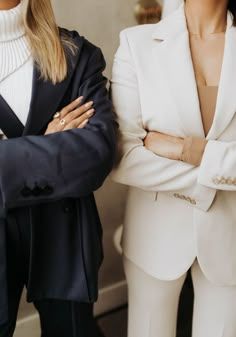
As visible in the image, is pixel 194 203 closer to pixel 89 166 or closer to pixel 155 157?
pixel 155 157

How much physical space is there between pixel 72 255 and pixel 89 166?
28cm

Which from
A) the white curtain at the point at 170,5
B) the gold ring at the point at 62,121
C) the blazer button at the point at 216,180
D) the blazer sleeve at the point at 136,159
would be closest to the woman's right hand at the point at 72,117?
the gold ring at the point at 62,121

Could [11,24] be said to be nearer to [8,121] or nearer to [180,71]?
[8,121]

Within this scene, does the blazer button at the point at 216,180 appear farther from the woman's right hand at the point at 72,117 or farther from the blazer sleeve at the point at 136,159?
the woman's right hand at the point at 72,117

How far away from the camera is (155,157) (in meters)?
1.14

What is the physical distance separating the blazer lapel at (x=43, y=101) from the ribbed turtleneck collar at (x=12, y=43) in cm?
5

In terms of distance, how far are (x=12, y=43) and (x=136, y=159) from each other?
0.42 metres

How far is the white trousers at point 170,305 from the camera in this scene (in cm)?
128

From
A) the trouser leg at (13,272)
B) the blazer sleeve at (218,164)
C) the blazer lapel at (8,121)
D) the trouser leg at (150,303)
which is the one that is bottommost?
the trouser leg at (150,303)

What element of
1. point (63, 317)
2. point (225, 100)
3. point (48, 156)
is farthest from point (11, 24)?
point (63, 317)

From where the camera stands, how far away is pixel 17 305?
47.6 inches

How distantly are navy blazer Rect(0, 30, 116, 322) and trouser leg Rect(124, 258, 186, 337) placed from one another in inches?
6.3

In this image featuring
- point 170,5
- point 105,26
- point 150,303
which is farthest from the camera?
point 105,26

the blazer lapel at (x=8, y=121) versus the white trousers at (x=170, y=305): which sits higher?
the blazer lapel at (x=8, y=121)
